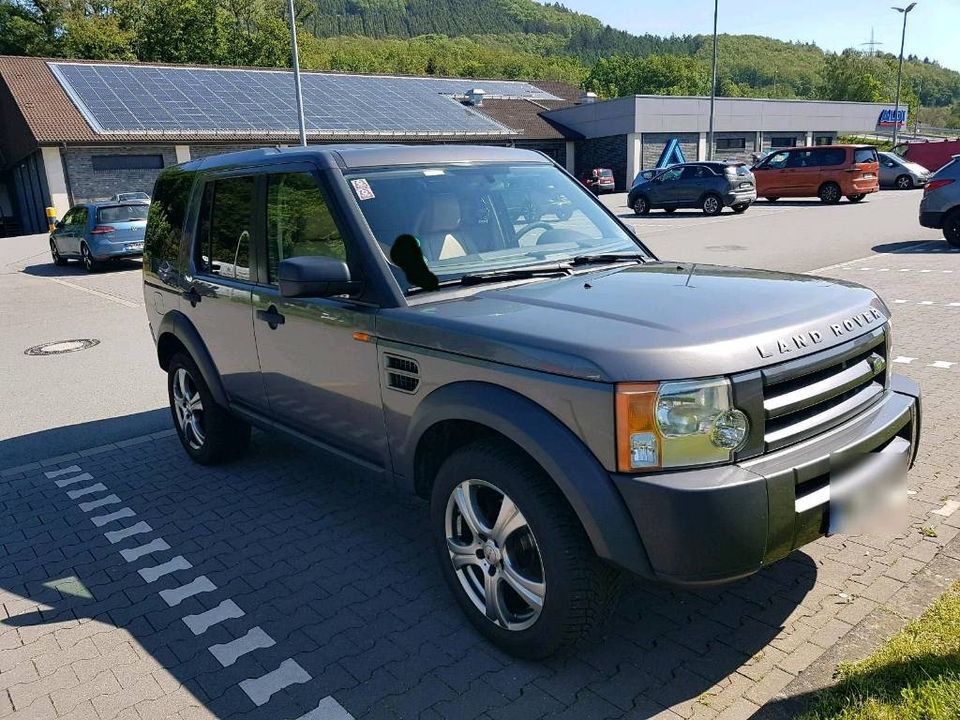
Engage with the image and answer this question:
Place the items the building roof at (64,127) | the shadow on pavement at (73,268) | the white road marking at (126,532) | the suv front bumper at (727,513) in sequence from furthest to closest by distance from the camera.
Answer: the building roof at (64,127) → the shadow on pavement at (73,268) → the white road marking at (126,532) → the suv front bumper at (727,513)

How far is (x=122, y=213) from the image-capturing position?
17.7 m

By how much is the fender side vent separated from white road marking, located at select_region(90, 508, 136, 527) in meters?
2.30

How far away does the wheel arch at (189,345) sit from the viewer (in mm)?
4988

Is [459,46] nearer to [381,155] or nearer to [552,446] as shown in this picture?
[381,155]

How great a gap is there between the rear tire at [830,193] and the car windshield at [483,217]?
2508cm

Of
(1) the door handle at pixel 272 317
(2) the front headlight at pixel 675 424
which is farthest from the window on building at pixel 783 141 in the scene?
(2) the front headlight at pixel 675 424

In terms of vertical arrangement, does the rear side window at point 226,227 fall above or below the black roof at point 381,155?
below

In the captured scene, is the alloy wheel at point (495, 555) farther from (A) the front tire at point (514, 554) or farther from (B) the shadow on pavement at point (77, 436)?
(B) the shadow on pavement at point (77, 436)

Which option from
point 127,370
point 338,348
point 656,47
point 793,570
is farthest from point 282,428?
point 656,47

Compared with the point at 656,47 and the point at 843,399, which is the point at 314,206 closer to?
the point at 843,399

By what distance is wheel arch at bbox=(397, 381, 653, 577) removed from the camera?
2570mm

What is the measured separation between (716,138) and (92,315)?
40.2m

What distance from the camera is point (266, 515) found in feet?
15.1

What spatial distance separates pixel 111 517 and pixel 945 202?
14.4m
